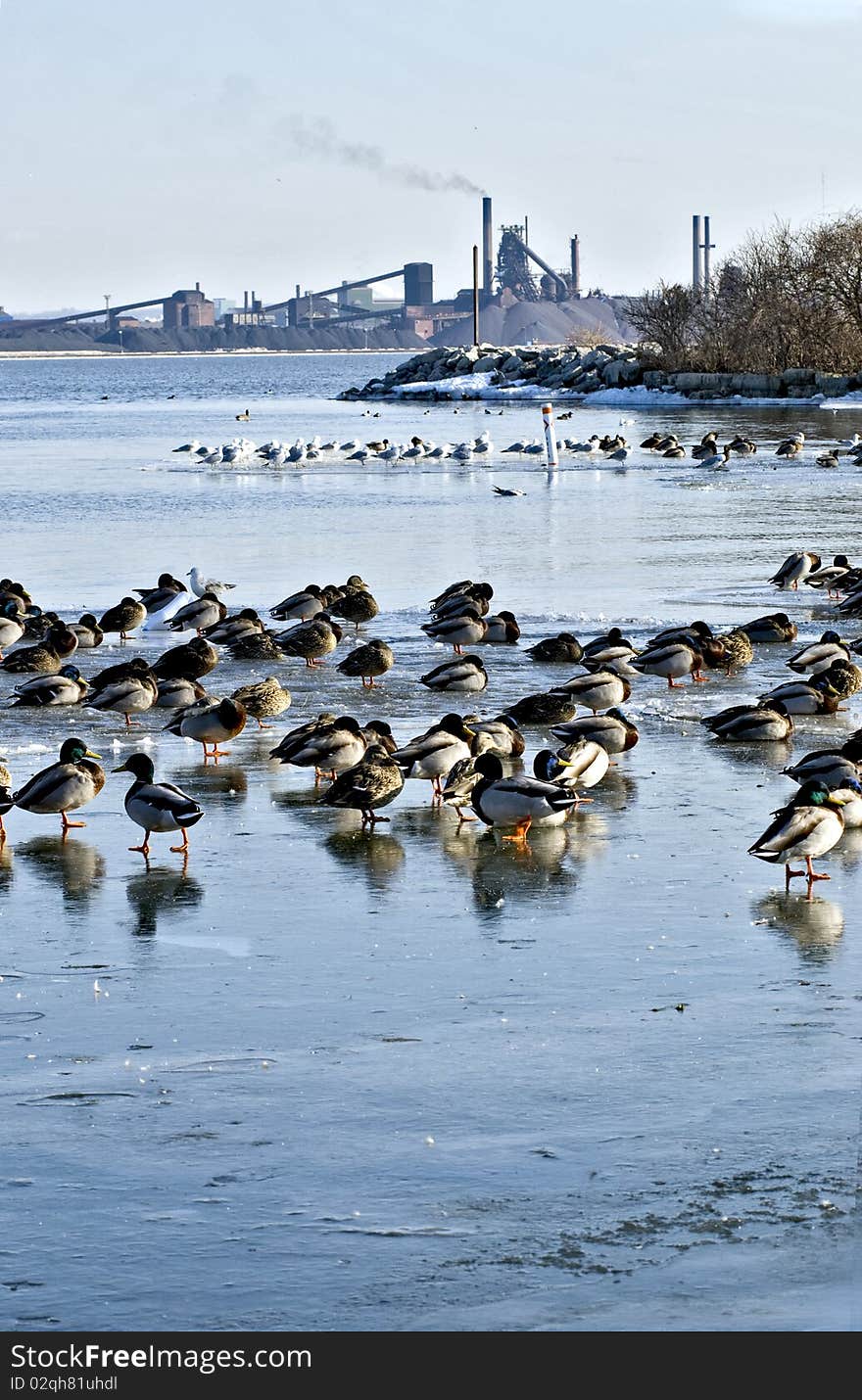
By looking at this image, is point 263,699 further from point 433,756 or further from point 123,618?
point 123,618

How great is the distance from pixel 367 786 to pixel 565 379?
84153 millimetres

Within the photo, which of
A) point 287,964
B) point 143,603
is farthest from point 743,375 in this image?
point 287,964

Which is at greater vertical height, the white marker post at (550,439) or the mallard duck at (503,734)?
the white marker post at (550,439)

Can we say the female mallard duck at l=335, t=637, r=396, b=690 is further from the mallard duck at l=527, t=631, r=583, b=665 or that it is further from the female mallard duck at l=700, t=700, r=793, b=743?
the female mallard duck at l=700, t=700, r=793, b=743

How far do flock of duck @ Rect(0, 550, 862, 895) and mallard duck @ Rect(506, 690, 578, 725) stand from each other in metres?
0.01

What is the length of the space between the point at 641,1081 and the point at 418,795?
15.9 ft

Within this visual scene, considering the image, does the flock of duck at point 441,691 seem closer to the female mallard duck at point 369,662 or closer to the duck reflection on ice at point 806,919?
the female mallard duck at point 369,662

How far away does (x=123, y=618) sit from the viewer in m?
17.1

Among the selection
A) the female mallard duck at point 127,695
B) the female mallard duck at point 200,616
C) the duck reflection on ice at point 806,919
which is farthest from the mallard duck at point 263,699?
the duck reflection on ice at point 806,919

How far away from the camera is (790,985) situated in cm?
721

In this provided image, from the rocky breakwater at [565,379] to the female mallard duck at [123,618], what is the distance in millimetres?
55423

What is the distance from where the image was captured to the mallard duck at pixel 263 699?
495 inches

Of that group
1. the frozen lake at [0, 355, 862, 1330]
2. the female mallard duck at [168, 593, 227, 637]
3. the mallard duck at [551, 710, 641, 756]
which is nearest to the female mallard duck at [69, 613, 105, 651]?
the female mallard duck at [168, 593, 227, 637]
